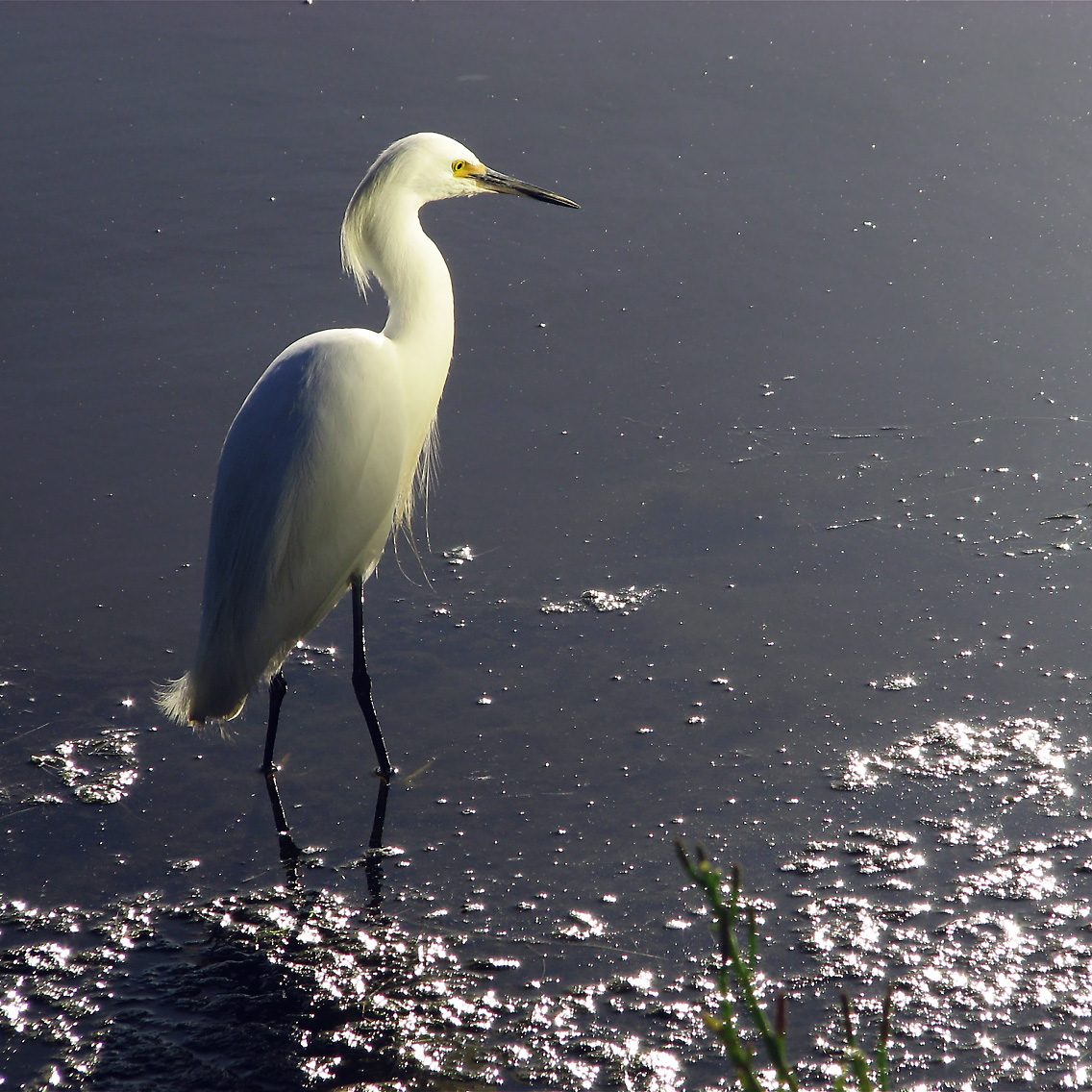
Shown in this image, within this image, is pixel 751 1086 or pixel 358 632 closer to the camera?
pixel 751 1086

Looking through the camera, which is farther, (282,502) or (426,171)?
(426,171)

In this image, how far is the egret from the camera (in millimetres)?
2615

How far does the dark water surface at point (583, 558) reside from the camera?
2248 millimetres

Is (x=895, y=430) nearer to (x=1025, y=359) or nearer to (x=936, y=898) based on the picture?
(x=1025, y=359)

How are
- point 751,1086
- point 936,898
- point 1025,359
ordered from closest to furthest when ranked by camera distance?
1. point 751,1086
2. point 936,898
3. point 1025,359

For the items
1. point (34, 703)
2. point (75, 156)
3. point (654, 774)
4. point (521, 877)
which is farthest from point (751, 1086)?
point (75, 156)

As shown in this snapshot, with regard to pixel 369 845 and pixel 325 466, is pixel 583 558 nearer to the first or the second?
pixel 325 466

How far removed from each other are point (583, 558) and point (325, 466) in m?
0.93

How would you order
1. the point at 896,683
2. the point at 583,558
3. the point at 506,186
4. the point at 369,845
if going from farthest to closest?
the point at 583,558 < the point at 506,186 < the point at 896,683 < the point at 369,845

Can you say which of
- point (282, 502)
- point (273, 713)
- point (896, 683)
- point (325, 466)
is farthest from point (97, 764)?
point (896, 683)

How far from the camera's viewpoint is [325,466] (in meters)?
2.64

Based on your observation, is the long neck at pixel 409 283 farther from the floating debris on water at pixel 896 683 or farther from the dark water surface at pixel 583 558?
the floating debris on water at pixel 896 683

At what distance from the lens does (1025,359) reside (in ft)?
13.6

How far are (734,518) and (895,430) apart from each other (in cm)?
66
